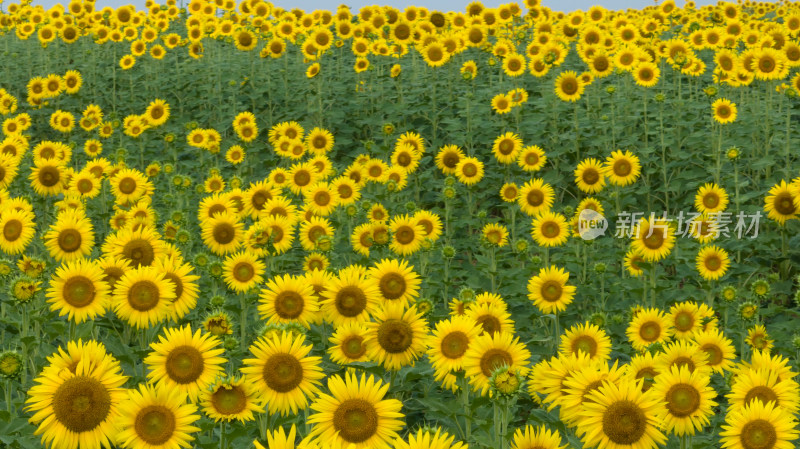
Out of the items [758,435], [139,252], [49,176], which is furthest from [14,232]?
[758,435]

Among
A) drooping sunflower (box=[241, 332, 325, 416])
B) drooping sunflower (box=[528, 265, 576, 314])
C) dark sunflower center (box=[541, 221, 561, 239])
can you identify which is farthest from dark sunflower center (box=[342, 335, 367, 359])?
dark sunflower center (box=[541, 221, 561, 239])

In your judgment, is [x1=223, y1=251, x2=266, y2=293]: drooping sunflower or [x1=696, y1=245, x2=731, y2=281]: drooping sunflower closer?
[x1=223, y1=251, x2=266, y2=293]: drooping sunflower

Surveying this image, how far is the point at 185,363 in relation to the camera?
3.67 metres

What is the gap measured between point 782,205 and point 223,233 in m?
5.89

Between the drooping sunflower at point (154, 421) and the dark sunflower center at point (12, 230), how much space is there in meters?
3.29

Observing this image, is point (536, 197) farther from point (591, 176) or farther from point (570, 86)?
point (570, 86)

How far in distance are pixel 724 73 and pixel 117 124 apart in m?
9.16

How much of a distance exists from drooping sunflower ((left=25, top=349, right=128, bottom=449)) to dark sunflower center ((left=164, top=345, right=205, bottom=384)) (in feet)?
1.50

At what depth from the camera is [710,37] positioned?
39.9 feet

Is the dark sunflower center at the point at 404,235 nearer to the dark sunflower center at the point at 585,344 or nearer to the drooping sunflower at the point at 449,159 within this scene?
the dark sunflower center at the point at 585,344

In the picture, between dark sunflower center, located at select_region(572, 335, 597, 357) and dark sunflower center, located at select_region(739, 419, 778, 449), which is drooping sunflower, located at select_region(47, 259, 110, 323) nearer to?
dark sunflower center, located at select_region(572, 335, 597, 357)

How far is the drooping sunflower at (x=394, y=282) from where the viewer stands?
15.8 feet

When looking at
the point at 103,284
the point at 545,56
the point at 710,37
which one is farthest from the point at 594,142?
the point at 103,284

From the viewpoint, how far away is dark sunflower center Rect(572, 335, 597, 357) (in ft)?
17.2
